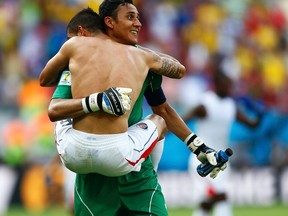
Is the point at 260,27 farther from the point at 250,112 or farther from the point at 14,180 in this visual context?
the point at 250,112

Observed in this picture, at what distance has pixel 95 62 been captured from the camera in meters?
7.00

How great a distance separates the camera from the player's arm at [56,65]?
707cm

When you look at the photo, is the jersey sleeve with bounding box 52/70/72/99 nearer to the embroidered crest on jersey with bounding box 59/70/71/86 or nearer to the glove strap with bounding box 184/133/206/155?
the embroidered crest on jersey with bounding box 59/70/71/86

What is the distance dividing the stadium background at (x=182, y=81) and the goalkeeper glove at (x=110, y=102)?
540 cm

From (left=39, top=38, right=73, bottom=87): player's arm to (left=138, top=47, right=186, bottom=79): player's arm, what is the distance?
636 millimetres

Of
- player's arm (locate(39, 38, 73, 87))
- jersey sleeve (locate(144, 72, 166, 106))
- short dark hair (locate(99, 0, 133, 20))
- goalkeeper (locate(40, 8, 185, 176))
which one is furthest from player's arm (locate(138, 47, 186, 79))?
player's arm (locate(39, 38, 73, 87))

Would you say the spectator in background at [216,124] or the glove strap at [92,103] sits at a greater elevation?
the glove strap at [92,103]

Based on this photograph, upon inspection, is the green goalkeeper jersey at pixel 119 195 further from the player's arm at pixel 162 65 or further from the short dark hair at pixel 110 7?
the short dark hair at pixel 110 7

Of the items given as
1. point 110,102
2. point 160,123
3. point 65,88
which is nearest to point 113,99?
point 110,102

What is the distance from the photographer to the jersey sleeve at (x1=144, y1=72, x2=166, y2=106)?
751 centimetres

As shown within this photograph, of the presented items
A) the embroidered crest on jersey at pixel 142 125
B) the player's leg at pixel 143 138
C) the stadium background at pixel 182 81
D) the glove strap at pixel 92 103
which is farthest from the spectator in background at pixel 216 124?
the glove strap at pixel 92 103

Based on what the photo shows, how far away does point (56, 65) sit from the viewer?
7145 millimetres

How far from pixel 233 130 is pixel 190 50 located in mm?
3734

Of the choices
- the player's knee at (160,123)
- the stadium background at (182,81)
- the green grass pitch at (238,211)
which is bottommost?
the green grass pitch at (238,211)
